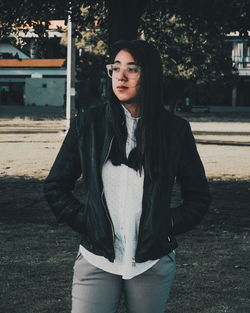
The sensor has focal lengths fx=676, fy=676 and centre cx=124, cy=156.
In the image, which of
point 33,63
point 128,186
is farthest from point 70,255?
point 33,63

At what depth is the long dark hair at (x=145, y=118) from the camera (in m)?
2.75

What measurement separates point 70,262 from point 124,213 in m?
4.10

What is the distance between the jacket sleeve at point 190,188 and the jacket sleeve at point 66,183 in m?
0.42

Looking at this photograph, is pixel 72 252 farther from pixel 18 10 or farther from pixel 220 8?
pixel 220 8

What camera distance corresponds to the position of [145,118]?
9.13ft

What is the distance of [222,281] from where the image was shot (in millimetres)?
6090

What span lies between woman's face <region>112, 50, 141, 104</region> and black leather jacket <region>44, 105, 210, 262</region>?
0.36 feet

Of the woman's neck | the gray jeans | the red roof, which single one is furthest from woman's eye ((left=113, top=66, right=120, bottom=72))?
the red roof

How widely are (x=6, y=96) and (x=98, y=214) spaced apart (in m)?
73.6

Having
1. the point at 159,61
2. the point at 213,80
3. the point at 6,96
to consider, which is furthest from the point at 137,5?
the point at 6,96

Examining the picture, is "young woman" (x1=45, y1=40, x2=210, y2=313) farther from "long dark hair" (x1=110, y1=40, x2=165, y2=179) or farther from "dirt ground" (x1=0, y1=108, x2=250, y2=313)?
"dirt ground" (x1=0, y1=108, x2=250, y2=313)

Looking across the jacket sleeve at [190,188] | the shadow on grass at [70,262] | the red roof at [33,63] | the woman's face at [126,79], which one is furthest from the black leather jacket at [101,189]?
the red roof at [33,63]

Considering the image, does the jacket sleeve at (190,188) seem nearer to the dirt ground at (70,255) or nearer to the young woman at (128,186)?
the young woman at (128,186)

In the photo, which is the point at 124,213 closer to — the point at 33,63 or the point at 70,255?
the point at 70,255
